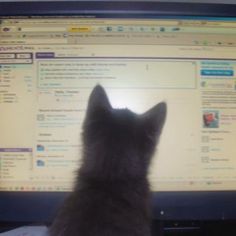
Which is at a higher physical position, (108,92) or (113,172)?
(108,92)

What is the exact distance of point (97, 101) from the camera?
0.69 m

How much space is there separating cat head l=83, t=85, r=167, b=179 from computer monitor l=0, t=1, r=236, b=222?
61 mm

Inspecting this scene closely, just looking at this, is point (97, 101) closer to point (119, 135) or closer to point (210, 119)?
point (119, 135)

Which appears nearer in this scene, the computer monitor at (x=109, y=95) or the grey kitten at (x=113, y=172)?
the grey kitten at (x=113, y=172)

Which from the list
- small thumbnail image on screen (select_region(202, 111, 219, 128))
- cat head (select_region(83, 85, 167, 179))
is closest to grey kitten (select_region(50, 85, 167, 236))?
cat head (select_region(83, 85, 167, 179))

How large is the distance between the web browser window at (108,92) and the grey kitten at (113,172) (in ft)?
0.20

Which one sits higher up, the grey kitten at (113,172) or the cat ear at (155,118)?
the cat ear at (155,118)

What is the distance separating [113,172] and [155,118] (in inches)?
4.1

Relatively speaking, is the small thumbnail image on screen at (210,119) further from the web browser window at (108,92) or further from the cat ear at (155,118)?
the cat ear at (155,118)

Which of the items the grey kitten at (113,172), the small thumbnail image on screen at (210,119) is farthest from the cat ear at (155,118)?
the small thumbnail image on screen at (210,119)

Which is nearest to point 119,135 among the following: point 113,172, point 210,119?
point 113,172

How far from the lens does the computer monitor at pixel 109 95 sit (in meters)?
0.75

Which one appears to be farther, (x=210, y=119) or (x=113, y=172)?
(x=210, y=119)

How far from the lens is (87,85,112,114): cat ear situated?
0.69 meters
